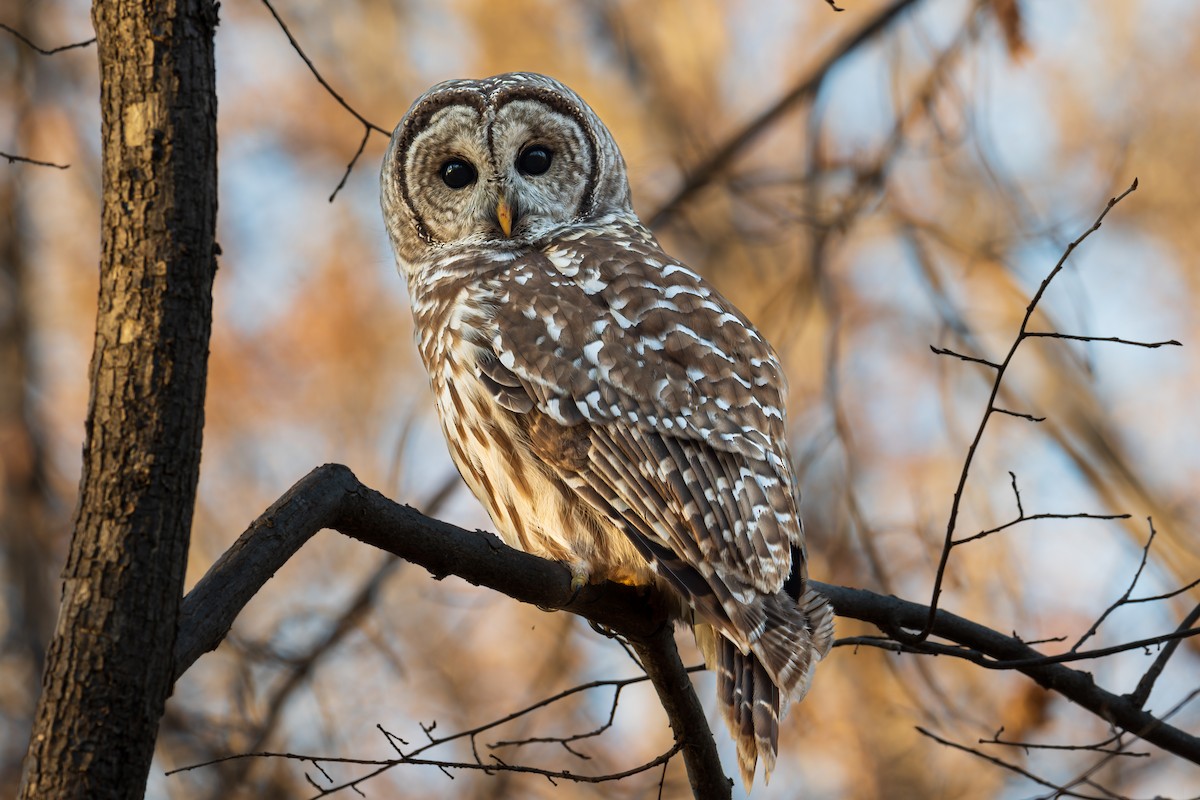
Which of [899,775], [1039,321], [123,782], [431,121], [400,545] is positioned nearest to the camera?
[123,782]

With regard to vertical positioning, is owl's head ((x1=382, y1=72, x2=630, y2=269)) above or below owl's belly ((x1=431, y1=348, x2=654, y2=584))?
above

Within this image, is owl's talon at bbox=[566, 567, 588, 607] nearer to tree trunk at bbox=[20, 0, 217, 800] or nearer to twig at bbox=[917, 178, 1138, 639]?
twig at bbox=[917, 178, 1138, 639]

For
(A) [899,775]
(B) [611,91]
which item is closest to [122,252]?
(A) [899,775]

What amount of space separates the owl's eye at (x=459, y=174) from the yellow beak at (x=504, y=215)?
28cm

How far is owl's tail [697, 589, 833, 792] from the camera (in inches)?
120

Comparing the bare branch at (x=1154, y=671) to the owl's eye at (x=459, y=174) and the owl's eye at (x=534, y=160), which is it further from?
the owl's eye at (x=459, y=174)

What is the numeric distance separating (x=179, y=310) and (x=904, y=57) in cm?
433

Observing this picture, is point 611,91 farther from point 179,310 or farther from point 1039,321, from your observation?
point 179,310

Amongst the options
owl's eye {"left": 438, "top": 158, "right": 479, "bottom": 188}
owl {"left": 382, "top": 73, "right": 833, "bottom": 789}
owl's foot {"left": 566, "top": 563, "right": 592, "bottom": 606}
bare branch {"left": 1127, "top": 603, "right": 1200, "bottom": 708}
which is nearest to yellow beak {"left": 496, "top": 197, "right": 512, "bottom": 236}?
owl {"left": 382, "top": 73, "right": 833, "bottom": 789}

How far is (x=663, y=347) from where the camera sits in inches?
143

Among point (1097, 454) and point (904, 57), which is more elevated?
point (904, 57)

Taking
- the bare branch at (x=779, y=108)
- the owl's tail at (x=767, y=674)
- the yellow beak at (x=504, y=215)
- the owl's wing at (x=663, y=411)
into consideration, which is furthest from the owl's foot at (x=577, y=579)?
the bare branch at (x=779, y=108)

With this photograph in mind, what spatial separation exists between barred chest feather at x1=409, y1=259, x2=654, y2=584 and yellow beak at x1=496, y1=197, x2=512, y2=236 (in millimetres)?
353

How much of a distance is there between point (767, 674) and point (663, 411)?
31.0 inches
